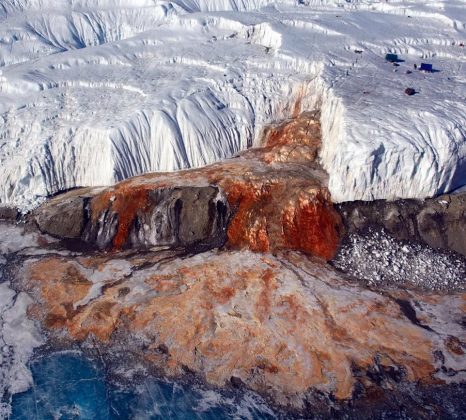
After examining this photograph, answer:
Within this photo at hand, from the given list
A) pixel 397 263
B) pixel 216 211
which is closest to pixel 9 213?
pixel 216 211

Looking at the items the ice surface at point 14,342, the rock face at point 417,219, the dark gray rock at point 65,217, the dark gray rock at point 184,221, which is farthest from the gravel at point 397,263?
the ice surface at point 14,342

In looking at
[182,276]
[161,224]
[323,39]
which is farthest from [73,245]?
[323,39]

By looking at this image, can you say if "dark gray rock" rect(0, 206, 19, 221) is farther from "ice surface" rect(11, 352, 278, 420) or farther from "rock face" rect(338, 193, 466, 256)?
"rock face" rect(338, 193, 466, 256)

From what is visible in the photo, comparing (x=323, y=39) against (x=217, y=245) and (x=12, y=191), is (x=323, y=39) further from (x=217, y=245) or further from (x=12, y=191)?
(x=12, y=191)

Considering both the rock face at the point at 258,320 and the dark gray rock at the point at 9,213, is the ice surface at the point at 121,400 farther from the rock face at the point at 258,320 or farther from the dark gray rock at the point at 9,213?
the dark gray rock at the point at 9,213

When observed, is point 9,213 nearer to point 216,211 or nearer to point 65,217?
point 65,217

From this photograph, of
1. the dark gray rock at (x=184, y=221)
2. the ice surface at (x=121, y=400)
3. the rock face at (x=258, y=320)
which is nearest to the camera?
the ice surface at (x=121, y=400)

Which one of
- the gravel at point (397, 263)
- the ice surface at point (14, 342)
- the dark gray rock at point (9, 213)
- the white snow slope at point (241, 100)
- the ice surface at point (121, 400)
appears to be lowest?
the ice surface at point (121, 400)

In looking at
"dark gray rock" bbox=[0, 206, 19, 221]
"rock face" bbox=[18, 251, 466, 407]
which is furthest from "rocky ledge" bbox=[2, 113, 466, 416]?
"dark gray rock" bbox=[0, 206, 19, 221]
